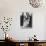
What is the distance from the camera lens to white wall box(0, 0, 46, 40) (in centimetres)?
389

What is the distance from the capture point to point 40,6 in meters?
4.00

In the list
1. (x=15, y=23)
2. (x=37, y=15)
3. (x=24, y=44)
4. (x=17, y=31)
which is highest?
(x=37, y=15)

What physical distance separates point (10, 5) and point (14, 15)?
33 centimetres

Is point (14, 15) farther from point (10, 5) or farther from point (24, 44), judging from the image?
point (24, 44)

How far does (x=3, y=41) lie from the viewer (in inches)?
Result: 144

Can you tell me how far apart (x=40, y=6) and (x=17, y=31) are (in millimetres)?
1066

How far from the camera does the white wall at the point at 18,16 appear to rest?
389 centimetres

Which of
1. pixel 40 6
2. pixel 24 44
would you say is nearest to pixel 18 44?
pixel 24 44

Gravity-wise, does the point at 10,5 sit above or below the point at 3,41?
above

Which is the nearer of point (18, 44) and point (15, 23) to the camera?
point (18, 44)

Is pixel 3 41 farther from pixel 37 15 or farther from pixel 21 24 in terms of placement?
pixel 37 15

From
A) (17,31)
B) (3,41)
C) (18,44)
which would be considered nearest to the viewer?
(18,44)

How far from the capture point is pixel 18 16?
3928mm

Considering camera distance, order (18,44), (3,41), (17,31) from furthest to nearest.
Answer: (17,31) < (3,41) < (18,44)
